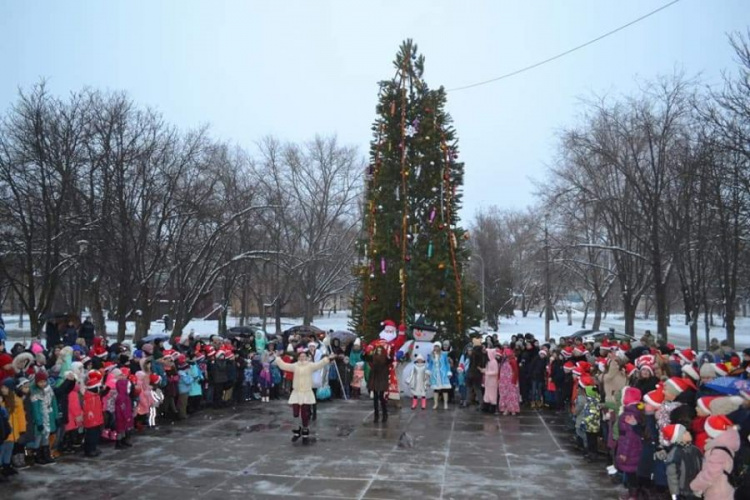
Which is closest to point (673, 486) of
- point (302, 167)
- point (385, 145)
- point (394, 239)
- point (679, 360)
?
point (679, 360)

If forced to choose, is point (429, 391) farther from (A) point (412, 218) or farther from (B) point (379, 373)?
(A) point (412, 218)

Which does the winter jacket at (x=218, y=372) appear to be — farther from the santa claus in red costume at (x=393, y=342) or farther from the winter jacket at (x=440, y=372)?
the winter jacket at (x=440, y=372)

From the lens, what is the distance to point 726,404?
6.58 m

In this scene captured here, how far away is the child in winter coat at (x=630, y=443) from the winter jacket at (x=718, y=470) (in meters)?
1.82

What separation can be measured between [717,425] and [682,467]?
81 cm

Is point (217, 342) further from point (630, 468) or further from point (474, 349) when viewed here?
point (630, 468)

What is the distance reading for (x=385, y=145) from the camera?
Result: 1988 cm

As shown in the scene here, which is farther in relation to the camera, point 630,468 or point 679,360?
point 679,360

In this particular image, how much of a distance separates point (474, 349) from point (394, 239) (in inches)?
179

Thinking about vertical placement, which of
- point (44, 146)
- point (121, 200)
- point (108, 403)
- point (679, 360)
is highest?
point (44, 146)

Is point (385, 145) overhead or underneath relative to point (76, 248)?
overhead

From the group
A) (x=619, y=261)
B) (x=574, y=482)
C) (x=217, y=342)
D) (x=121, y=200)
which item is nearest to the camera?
(x=574, y=482)

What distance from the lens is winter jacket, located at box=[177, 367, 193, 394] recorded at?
14.1 meters

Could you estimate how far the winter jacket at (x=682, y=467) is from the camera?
22.3ft
